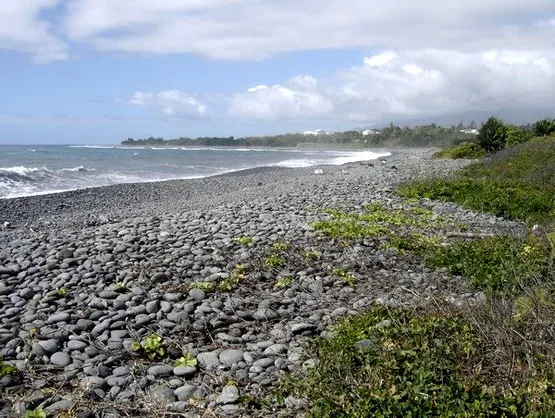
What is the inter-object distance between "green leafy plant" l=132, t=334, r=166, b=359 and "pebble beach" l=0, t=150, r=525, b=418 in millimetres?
21

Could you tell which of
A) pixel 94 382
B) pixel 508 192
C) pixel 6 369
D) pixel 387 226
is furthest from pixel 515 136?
pixel 6 369

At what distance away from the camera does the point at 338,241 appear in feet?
27.5

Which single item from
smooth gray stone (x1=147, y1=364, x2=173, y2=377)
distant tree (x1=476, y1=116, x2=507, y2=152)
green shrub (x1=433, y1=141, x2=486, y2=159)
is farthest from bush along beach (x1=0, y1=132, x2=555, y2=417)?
distant tree (x1=476, y1=116, x2=507, y2=152)

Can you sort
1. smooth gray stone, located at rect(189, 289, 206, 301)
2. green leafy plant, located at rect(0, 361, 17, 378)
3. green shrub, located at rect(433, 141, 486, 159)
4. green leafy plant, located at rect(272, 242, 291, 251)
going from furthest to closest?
green shrub, located at rect(433, 141, 486, 159), green leafy plant, located at rect(272, 242, 291, 251), smooth gray stone, located at rect(189, 289, 206, 301), green leafy plant, located at rect(0, 361, 17, 378)

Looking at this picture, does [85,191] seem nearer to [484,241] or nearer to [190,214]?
[190,214]

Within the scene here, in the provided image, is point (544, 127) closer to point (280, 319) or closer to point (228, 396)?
point (280, 319)

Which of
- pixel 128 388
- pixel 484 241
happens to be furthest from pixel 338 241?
pixel 128 388

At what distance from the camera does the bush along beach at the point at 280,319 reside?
3.88 meters

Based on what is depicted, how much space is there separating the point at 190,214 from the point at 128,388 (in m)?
6.67

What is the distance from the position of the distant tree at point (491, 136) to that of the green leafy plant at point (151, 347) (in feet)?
104

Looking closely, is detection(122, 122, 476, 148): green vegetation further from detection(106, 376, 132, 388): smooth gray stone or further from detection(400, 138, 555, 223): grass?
detection(106, 376, 132, 388): smooth gray stone

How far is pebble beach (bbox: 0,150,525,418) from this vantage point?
4297 mm

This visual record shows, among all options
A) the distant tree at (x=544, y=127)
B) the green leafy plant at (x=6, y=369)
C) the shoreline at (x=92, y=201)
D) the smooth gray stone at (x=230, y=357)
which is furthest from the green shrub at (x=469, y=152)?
the green leafy plant at (x=6, y=369)

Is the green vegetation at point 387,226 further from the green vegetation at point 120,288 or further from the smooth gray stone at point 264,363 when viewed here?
the smooth gray stone at point 264,363
